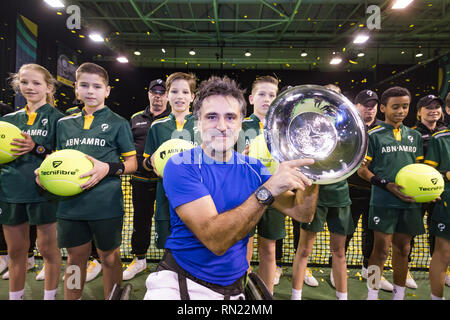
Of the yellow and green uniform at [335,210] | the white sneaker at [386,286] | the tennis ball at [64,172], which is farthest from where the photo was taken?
the white sneaker at [386,286]

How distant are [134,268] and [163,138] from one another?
1.66m

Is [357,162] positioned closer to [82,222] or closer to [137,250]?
[82,222]

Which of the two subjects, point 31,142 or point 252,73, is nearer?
point 31,142

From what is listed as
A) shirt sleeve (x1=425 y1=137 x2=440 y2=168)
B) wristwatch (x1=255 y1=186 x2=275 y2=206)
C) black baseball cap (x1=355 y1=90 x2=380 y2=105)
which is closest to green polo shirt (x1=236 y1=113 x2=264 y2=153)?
wristwatch (x1=255 y1=186 x2=275 y2=206)

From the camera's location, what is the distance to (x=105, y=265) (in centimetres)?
206

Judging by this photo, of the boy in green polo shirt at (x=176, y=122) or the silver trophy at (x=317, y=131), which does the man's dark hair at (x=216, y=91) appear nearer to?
the silver trophy at (x=317, y=131)

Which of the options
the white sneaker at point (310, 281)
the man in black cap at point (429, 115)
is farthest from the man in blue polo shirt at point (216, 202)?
the man in black cap at point (429, 115)

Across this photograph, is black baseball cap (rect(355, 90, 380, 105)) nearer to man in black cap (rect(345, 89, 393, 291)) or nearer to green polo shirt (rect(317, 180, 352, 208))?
man in black cap (rect(345, 89, 393, 291))

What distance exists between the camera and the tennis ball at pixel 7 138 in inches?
79.3

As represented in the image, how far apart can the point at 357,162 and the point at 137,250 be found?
2870 millimetres

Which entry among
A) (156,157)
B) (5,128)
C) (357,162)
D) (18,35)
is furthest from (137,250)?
(18,35)

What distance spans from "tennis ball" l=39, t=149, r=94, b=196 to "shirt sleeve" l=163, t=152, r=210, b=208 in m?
0.84

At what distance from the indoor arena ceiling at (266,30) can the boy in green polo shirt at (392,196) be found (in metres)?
6.32

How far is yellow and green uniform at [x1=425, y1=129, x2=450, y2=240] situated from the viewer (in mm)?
2314
